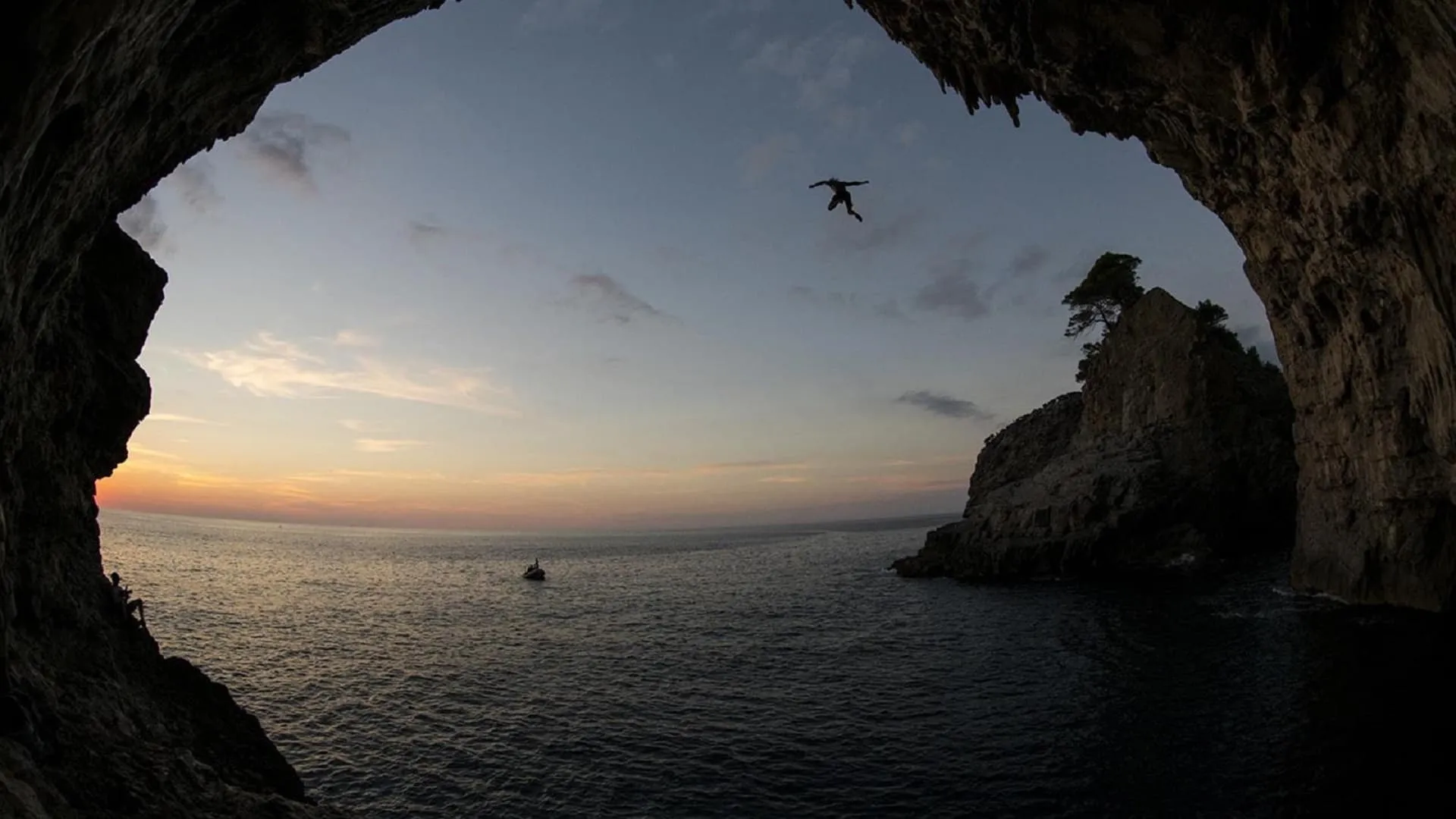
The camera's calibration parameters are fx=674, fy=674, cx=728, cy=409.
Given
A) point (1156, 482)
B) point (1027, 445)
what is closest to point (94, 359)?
point (1156, 482)

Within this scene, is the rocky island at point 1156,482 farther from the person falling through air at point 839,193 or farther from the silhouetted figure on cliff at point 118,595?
the silhouetted figure on cliff at point 118,595

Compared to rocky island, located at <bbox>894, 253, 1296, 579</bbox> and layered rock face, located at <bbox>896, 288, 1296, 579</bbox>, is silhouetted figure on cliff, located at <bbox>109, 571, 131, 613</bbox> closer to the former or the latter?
layered rock face, located at <bbox>896, 288, 1296, 579</bbox>

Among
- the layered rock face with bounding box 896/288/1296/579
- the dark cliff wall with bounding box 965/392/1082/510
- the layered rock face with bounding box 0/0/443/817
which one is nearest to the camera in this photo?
the layered rock face with bounding box 0/0/443/817

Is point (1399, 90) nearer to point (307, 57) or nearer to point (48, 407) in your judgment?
point (307, 57)

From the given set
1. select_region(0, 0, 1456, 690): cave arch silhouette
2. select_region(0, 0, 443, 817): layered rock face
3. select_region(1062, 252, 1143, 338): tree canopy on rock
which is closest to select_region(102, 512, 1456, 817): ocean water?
select_region(0, 0, 1456, 690): cave arch silhouette

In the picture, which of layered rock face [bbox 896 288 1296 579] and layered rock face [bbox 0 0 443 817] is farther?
layered rock face [bbox 896 288 1296 579]

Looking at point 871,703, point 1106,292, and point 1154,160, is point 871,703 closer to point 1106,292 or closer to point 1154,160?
→ point 1154,160
